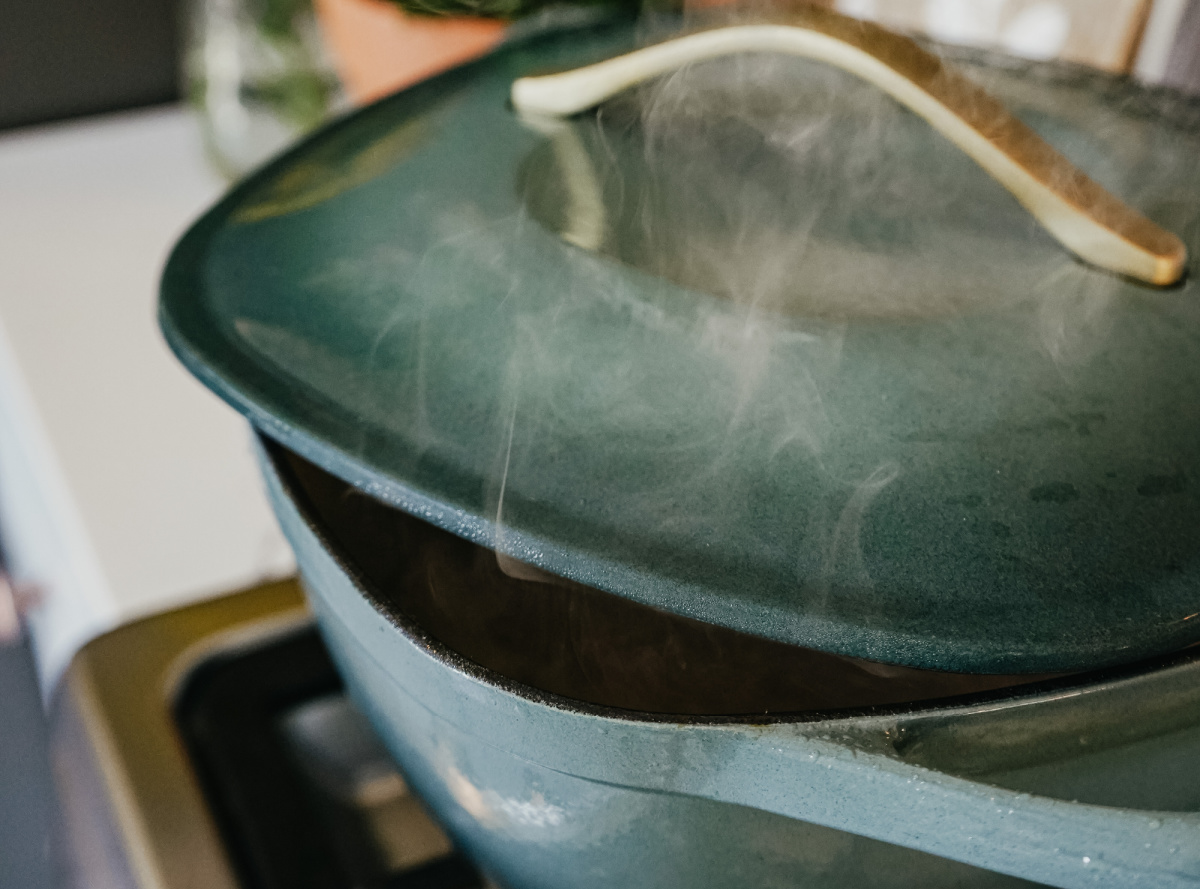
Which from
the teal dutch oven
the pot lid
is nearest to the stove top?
the teal dutch oven

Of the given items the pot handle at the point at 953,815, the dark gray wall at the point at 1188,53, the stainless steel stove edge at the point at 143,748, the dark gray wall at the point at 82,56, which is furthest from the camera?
the dark gray wall at the point at 82,56

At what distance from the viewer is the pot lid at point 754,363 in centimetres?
23

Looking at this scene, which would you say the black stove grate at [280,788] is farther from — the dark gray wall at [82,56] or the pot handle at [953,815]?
the dark gray wall at [82,56]

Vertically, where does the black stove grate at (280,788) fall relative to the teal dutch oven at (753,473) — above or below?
below

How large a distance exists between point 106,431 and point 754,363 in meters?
0.57

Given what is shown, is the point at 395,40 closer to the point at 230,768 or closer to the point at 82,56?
the point at 230,768

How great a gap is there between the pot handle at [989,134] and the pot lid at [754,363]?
0.04 ft

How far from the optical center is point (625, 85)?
362 mm

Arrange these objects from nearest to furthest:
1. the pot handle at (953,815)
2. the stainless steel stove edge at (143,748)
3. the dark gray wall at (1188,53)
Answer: the pot handle at (953,815)
the stainless steel stove edge at (143,748)
the dark gray wall at (1188,53)

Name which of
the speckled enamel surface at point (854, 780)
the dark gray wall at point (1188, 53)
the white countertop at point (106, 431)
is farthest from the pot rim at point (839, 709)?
the dark gray wall at point (1188, 53)

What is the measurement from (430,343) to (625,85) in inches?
5.5

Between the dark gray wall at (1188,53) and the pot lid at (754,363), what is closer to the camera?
the pot lid at (754,363)

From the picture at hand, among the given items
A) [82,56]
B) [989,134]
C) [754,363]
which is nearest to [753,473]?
[754,363]

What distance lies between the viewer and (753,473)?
255 mm
